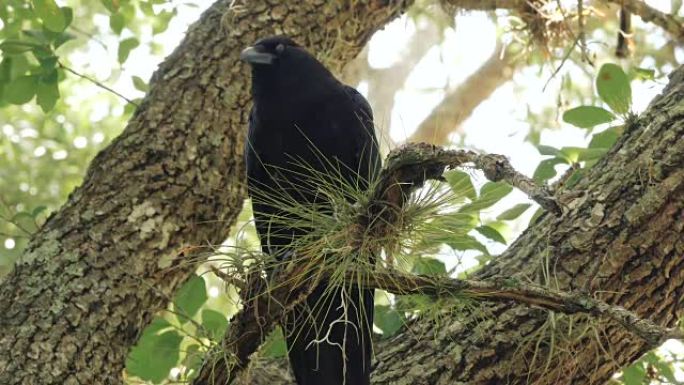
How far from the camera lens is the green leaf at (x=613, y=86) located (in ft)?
10.4

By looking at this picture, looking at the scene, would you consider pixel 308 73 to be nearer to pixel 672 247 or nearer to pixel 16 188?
pixel 672 247

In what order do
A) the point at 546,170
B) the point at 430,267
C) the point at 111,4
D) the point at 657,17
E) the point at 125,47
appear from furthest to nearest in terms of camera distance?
the point at 657,17, the point at 125,47, the point at 111,4, the point at 546,170, the point at 430,267

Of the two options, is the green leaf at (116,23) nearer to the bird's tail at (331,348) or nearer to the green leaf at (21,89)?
the green leaf at (21,89)

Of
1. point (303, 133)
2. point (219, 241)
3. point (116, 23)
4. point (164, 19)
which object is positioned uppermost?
point (164, 19)

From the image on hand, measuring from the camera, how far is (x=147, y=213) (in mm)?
3256

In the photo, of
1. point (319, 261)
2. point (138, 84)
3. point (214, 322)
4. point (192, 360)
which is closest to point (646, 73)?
point (319, 261)

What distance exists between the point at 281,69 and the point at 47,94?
0.93 m

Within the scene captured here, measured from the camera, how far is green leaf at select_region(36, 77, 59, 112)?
3639 mm

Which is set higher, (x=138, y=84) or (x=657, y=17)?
(x=138, y=84)

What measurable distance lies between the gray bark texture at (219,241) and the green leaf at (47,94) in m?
0.38

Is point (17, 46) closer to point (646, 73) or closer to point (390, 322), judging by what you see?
point (390, 322)

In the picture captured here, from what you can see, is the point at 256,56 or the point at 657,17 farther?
the point at 657,17

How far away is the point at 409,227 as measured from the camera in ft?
7.82

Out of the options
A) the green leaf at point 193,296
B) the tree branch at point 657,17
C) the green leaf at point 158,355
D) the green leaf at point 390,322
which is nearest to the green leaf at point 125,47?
the green leaf at point 193,296
